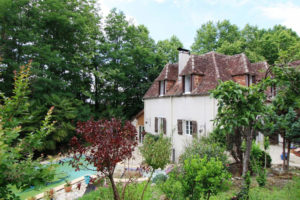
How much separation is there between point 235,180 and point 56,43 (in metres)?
19.7

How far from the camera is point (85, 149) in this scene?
4.42 meters

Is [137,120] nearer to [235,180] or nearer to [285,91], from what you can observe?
[235,180]

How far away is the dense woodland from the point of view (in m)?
15.2

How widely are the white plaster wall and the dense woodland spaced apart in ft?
16.4

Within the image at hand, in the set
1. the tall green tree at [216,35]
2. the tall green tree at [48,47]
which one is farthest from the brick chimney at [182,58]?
the tall green tree at [216,35]

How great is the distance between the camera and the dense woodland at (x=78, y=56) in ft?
49.9

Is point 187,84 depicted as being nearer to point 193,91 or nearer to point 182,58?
point 193,91

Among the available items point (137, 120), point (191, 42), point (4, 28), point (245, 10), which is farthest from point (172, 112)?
point (191, 42)

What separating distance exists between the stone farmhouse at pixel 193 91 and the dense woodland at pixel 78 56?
451 centimetres

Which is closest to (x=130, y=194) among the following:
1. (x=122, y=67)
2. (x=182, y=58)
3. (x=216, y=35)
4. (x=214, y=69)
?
(x=214, y=69)

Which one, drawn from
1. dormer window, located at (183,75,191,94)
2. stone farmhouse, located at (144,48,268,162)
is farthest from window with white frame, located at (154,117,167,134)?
dormer window, located at (183,75,191,94)

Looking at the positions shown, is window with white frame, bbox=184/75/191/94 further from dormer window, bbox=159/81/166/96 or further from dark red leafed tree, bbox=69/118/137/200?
dark red leafed tree, bbox=69/118/137/200

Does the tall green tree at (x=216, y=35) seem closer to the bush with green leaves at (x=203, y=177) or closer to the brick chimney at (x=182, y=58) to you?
the brick chimney at (x=182, y=58)

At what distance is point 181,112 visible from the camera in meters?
14.8
